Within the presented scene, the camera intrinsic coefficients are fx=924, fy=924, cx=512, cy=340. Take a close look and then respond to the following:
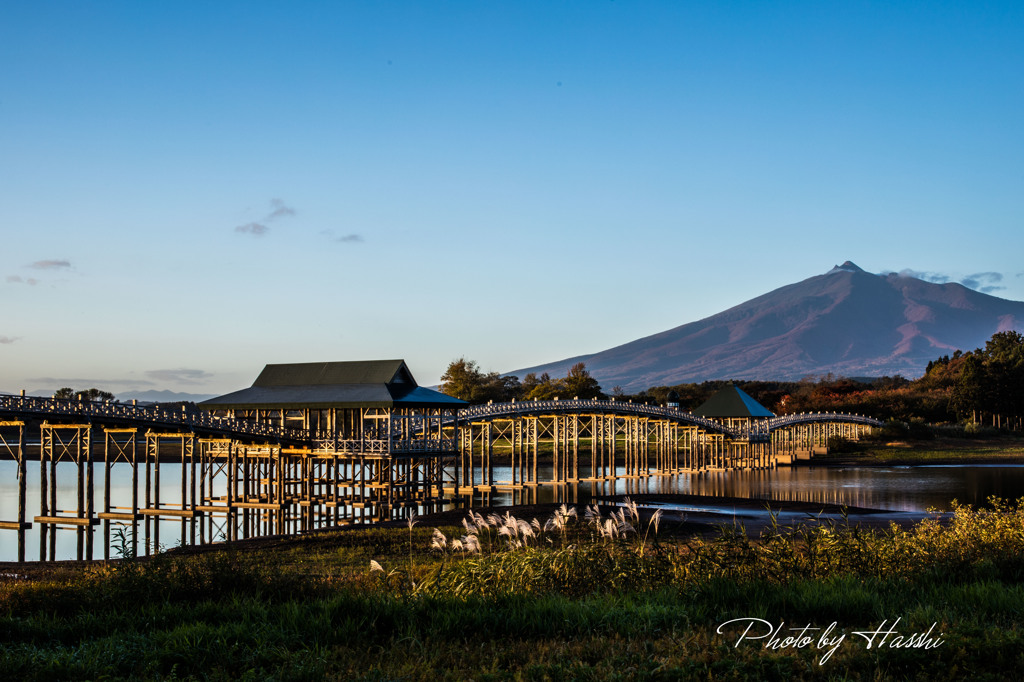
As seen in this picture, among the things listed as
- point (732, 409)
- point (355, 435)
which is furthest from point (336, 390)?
point (732, 409)

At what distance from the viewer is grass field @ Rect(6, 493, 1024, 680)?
841 centimetres

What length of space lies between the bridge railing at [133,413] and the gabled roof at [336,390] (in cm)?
193

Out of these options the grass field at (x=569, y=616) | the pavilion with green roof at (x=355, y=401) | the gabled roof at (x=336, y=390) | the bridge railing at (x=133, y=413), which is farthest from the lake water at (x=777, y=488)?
the grass field at (x=569, y=616)

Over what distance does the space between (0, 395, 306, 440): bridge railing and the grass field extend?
22636mm

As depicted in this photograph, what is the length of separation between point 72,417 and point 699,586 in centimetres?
3110

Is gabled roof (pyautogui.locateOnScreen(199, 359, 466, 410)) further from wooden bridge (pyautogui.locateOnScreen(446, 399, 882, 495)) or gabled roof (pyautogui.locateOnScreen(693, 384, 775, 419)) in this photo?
gabled roof (pyautogui.locateOnScreen(693, 384, 775, 419))

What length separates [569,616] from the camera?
394 inches

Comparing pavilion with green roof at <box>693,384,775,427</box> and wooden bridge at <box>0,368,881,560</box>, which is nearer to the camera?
wooden bridge at <box>0,368,881,560</box>

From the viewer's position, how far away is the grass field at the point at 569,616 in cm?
841

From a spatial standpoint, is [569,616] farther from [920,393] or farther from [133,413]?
[920,393]

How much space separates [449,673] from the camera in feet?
26.9

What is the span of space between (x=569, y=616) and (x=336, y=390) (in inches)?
1474

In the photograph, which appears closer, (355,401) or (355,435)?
(355,401)

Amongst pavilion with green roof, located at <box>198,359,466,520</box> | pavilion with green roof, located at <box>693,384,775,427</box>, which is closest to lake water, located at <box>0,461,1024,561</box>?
pavilion with green roof, located at <box>198,359,466,520</box>
